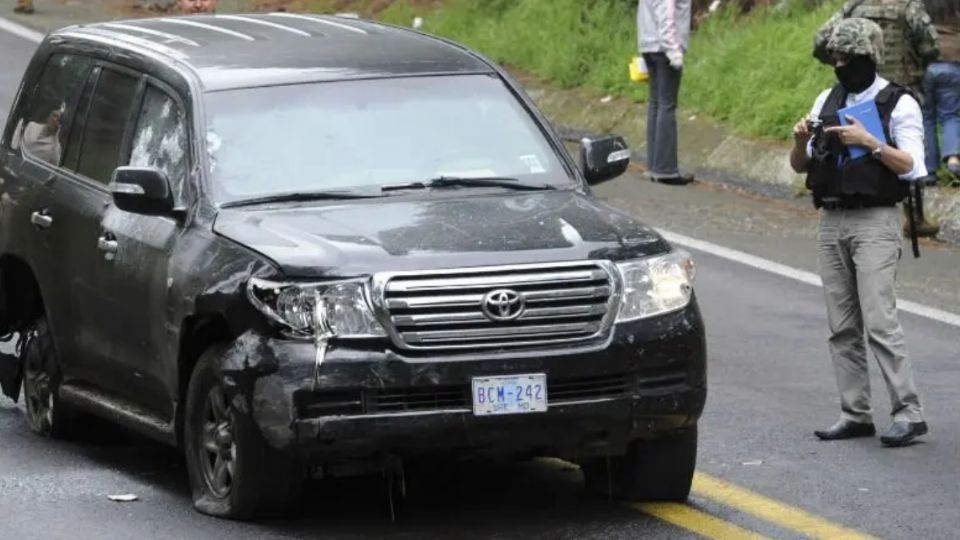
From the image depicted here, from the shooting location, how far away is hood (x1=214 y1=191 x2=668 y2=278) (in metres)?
7.89

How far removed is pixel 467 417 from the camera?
778cm

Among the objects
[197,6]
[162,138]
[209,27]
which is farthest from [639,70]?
[162,138]

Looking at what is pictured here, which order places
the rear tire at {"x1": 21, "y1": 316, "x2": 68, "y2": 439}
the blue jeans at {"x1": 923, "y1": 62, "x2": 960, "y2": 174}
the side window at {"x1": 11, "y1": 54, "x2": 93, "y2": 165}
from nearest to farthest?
1. the rear tire at {"x1": 21, "y1": 316, "x2": 68, "y2": 439}
2. the side window at {"x1": 11, "y1": 54, "x2": 93, "y2": 165}
3. the blue jeans at {"x1": 923, "y1": 62, "x2": 960, "y2": 174}

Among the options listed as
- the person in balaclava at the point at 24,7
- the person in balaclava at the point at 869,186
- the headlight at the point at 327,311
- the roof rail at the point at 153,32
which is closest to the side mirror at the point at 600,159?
the person in balaclava at the point at 869,186

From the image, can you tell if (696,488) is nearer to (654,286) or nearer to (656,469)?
(656,469)

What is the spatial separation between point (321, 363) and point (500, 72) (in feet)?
7.29

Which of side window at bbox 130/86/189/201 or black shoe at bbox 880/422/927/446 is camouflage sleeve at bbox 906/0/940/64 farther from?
side window at bbox 130/86/189/201

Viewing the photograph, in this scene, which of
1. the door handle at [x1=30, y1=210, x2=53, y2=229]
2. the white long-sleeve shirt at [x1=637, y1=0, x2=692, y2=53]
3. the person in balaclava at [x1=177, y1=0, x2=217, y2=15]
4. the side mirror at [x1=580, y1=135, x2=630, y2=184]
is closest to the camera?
the side mirror at [x1=580, y1=135, x2=630, y2=184]

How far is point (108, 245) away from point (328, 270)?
1547 mm

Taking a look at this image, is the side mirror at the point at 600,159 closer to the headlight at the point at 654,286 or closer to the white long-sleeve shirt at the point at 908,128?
the white long-sleeve shirt at the point at 908,128

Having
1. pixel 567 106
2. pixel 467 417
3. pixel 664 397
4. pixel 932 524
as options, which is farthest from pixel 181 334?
pixel 567 106

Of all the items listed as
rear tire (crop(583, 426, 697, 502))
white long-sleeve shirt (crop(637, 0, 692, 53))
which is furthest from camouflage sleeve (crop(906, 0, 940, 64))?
rear tire (crop(583, 426, 697, 502))

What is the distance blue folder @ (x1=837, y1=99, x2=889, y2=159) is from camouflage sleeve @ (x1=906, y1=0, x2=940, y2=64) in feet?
18.8

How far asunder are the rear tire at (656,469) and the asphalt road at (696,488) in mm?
75
